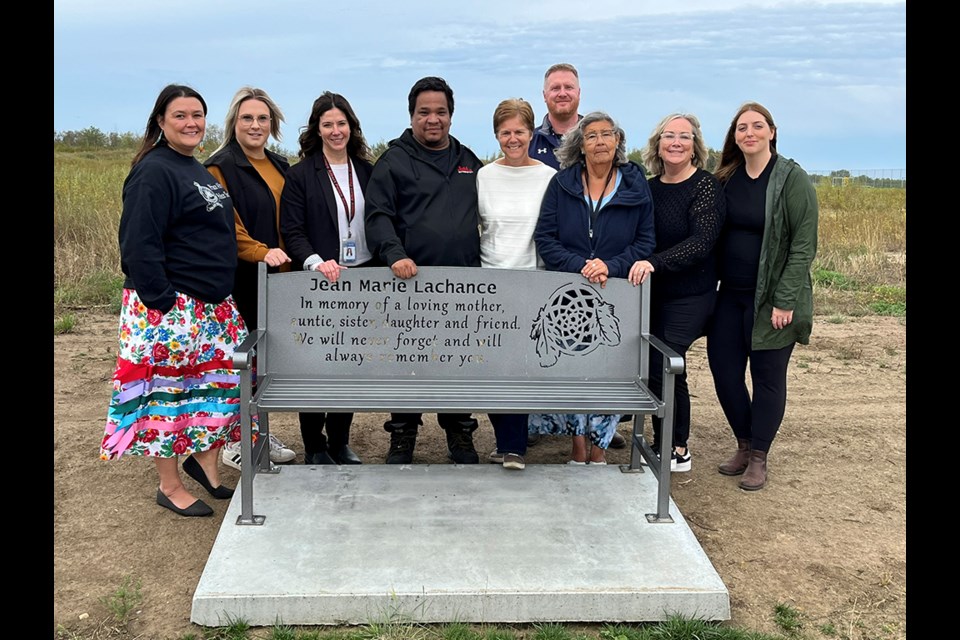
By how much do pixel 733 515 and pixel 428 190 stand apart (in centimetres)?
231

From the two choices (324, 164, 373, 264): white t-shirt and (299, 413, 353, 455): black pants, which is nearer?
(324, 164, 373, 264): white t-shirt

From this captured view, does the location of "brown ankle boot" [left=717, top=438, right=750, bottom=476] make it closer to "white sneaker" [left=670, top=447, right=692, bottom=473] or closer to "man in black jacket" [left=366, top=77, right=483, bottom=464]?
"white sneaker" [left=670, top=447, right=692, bottom=473]

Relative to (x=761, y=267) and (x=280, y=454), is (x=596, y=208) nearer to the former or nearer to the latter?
(x=761, y=267)

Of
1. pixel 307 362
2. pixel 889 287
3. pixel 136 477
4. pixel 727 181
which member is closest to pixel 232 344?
pixel 307 362

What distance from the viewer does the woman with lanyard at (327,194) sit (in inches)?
178

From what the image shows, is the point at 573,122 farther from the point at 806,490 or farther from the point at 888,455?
the point at 888,455

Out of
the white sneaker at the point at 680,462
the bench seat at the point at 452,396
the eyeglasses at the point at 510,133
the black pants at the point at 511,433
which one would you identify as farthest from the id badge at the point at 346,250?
the white sneaker at the point at 680,462

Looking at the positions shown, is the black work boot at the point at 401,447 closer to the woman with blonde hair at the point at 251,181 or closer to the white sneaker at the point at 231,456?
the white sneaker at the point at 231,456

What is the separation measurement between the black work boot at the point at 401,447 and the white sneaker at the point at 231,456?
894 millimetres

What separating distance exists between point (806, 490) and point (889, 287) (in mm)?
7037

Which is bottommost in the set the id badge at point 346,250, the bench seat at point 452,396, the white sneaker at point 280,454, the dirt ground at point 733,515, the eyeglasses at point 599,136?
the dirt ground at point 733,515

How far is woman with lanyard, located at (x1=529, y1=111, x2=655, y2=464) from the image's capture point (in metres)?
4.44

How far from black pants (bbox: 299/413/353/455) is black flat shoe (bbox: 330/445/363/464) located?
0.03 metres

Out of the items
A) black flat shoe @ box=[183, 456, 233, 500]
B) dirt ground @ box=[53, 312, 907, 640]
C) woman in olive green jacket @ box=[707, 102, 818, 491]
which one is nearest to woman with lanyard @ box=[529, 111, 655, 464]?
woman in olive green jacket @ box=[707, 102, 818, 491]
